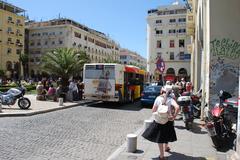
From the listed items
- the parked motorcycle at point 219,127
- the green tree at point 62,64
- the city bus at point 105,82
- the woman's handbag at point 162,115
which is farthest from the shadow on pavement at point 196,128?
the green tree at point 62,64

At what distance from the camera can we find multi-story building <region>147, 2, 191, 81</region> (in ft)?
247

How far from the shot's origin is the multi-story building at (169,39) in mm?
75375

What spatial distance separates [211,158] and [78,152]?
10.6 ft

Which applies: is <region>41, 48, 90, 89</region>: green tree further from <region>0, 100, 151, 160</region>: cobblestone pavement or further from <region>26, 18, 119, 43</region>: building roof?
<region>26, 18, 119, 43</region>: building roof

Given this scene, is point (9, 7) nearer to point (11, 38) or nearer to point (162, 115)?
point (11, 38)

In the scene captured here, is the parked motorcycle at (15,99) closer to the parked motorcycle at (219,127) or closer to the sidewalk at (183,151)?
the sidewalk at (183,151)

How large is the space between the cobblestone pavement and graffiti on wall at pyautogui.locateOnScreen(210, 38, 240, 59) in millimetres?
4140

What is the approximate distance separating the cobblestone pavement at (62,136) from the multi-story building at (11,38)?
66.4m

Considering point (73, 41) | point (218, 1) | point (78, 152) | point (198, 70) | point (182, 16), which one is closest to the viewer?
point (78, 152)

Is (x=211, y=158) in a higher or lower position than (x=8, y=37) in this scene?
lower

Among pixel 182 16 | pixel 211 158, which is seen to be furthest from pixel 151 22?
pixel 211 158

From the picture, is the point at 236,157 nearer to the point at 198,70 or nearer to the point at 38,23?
the point at 198,70

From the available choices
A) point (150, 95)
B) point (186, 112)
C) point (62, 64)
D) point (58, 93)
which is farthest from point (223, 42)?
point (62, 64)

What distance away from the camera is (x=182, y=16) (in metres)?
77.4
